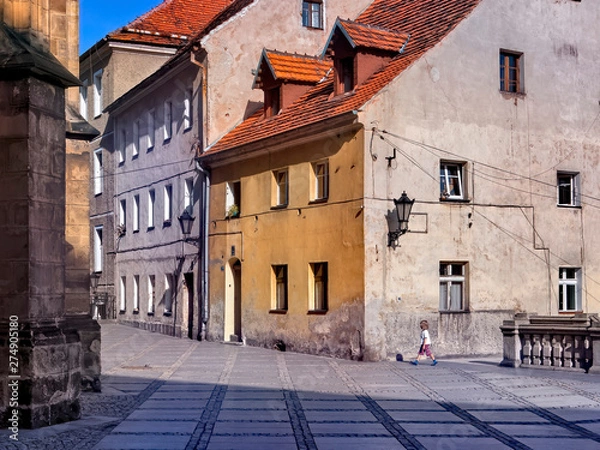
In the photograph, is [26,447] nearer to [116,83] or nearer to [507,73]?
[507,73]

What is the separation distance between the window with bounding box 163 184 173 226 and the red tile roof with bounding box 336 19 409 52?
11427mm

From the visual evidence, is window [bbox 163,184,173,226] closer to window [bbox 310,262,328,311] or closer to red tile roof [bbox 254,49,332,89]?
red tile roof [bbox 254,49,332,89]

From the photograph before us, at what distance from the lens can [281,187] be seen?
25.4 m

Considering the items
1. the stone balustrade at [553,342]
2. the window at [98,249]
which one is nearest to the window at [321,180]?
the stone balustrade at [553,342]

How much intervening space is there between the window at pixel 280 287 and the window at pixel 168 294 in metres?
8.02

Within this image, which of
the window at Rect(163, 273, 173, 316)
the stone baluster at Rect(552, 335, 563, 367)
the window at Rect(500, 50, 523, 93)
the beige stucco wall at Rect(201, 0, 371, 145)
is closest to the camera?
the stone baluster at Rect(552, 335, 563, 367)

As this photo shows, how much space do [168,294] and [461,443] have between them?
2321 cm

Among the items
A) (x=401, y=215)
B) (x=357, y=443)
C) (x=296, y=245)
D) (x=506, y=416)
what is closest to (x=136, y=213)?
(x=296, y=245)

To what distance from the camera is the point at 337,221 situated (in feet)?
73.8

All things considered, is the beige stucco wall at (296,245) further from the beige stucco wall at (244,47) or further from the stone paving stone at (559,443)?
the stone paving stone at (559,443)

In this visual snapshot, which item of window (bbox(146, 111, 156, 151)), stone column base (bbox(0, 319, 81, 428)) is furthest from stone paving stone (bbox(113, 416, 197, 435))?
window (bbox(146, 111, 156, 151))

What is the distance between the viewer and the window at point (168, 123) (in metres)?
32.8

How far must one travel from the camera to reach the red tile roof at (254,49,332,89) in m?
26.7

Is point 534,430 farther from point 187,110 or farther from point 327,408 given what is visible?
point 187,110
